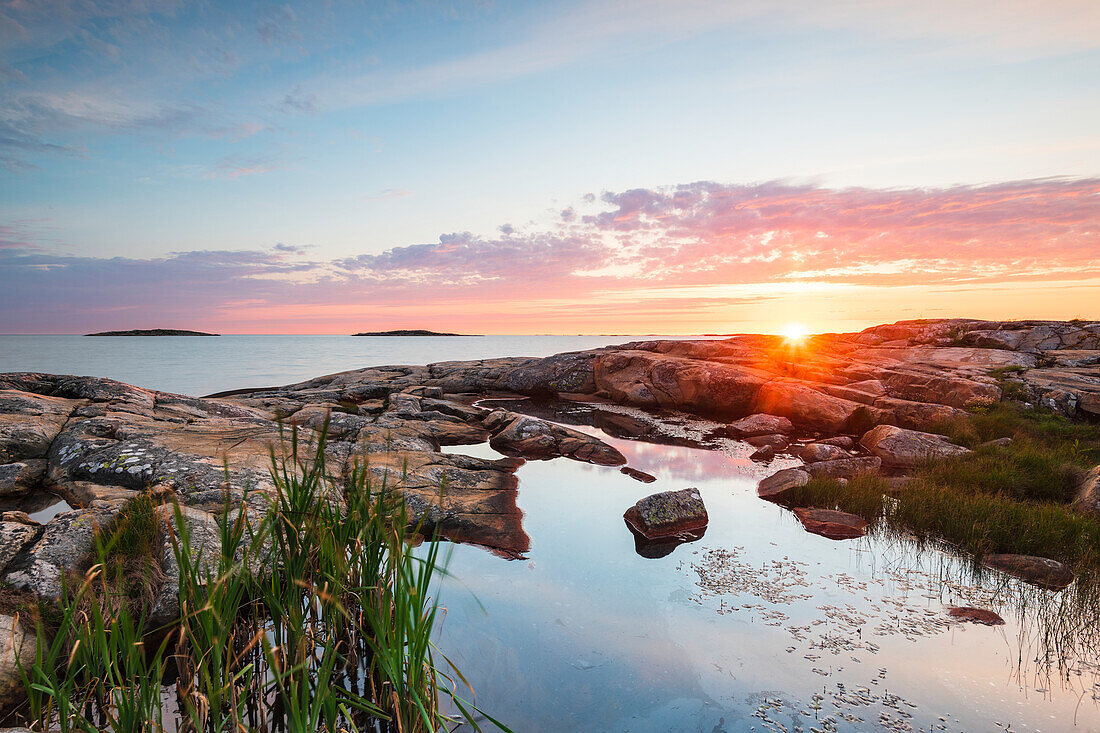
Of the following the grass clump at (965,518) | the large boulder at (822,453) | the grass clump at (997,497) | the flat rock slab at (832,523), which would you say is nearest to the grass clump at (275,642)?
the flat rock slab at (832,523)

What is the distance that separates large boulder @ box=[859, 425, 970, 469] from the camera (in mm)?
12195

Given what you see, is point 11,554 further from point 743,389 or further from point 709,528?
point 743,389

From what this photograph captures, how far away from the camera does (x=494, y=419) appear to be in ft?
52.8

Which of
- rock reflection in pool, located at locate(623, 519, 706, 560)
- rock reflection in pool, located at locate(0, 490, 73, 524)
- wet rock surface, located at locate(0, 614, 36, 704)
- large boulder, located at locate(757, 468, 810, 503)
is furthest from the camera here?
large boulder, located at locate(757, 468, 810, 503)

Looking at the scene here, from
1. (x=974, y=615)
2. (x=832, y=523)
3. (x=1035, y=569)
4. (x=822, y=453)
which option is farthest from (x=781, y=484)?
(x=974, y=615)

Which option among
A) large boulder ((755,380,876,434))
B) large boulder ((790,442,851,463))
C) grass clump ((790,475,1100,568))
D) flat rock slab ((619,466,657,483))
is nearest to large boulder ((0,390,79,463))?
flat rock slab ((619,466,657,483))

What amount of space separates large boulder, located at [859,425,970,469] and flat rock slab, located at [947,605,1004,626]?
6.93 meters

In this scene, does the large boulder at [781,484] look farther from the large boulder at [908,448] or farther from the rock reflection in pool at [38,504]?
the rock reflection in pool at [38,504]

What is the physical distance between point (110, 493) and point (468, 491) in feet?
A: 17.5

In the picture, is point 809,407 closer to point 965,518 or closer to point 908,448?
point 908,448

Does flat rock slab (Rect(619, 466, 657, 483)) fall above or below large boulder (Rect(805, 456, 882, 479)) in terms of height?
below

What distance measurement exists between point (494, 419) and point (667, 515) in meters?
8.47

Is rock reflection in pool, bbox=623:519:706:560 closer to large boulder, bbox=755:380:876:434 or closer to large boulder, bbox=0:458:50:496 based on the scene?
large boulder, bbox=0:458:50:496

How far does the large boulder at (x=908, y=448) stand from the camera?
12195 millimetres
